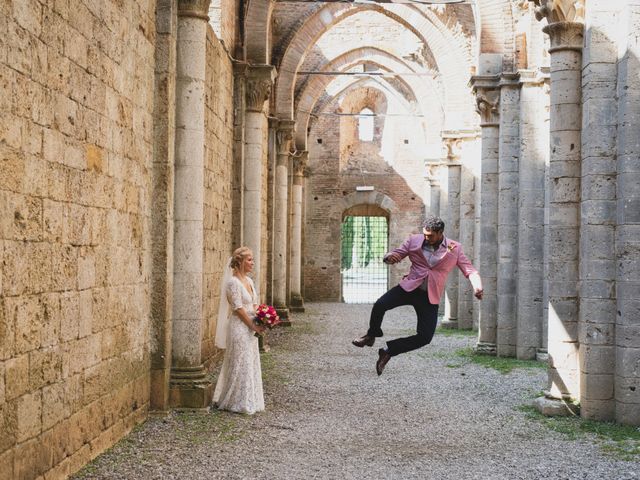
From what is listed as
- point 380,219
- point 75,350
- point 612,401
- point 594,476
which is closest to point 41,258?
point 75,350

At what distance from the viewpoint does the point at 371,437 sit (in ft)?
24.5

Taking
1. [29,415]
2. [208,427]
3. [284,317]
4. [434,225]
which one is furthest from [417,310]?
[284,317]

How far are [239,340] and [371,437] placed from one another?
176cm

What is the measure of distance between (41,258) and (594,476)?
4118mm

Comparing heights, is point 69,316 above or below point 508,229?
below

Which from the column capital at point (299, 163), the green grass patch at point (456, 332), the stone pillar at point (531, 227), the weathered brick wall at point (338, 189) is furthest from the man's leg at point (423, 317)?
the weathered brick wall at point (338, 189)

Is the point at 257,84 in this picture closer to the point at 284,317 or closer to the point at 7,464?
the point at 284,317

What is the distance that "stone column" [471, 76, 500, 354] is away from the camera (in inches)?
556

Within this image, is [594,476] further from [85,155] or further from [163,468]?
[85,155]

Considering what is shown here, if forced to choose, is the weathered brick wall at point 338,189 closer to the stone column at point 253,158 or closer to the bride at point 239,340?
the stone column at point 253,158

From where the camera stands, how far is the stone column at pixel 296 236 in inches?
980

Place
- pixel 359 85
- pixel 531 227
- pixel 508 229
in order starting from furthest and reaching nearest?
pixel 359 85, pixel 508 229, pixel 531 227

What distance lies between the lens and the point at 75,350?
6066 millimetres

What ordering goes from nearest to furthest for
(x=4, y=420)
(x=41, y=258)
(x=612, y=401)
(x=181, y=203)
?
(x=4, y=420), (x=41, y=258), (x=612, y=401), (x=181, y=203)
